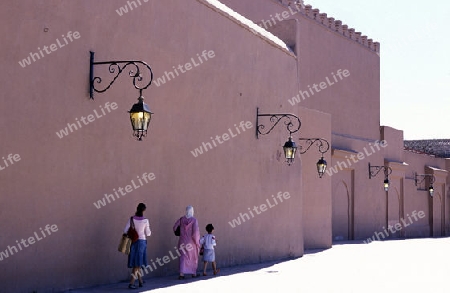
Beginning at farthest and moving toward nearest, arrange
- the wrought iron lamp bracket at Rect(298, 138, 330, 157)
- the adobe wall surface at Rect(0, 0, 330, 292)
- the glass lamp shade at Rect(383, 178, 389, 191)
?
the glass lamp shade at Rect(383, 178, 389, 191), the wrought iron lamp bracket at Rect(298, 138, 330, 157), the adobe wall surface at Rect(0, 0, 330, 292)

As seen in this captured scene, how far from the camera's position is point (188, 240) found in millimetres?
10539

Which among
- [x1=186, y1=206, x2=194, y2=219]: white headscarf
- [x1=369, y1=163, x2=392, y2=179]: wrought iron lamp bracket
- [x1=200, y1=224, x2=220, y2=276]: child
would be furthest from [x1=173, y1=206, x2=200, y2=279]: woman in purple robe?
[x1=369, y1=163, x2=392, y2=179]: wrought iron lamp bracket

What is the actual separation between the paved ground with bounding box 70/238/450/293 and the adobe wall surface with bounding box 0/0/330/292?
0.64 meters

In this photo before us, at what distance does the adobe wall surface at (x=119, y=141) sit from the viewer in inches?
301

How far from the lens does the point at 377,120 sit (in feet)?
91.0

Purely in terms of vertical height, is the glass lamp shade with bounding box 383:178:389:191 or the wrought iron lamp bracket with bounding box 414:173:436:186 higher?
the wrought iron lamp bracket with bounding box 414:173:436:186

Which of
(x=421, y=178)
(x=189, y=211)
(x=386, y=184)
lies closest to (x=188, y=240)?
(x=189, y=211)

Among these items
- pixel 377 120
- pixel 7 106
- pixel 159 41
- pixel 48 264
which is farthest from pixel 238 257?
pixel 377 120

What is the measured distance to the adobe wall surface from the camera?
25.1 ft

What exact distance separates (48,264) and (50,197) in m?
0.80

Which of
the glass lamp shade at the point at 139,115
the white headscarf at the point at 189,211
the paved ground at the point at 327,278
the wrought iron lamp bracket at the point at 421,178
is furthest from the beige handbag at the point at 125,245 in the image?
the wrought iron lamp bracket at the point at 421,178

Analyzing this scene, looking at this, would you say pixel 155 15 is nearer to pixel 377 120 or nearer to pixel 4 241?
pixel 4 241

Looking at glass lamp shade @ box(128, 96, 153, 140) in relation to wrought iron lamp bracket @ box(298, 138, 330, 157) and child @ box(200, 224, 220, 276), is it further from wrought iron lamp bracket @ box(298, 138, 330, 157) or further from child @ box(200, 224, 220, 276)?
wrought iron lamp bracket @ box(298, 138, 330, 157)

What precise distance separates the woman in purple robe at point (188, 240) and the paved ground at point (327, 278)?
27 cm
